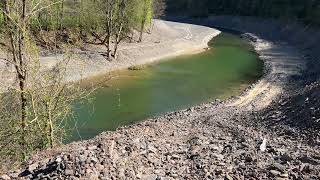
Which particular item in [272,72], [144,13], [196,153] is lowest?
[272,72]

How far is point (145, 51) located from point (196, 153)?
47.5 m

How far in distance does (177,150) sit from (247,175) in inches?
169

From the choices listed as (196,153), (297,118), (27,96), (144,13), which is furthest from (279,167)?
(144,13)

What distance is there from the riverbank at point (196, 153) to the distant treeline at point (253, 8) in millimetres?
63395

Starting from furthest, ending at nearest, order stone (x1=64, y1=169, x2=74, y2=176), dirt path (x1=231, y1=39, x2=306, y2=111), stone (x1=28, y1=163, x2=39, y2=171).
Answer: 1. dirt path (x1=231, y1=39, x2=306, y2=111)
2. stone (x1=28, y1=163, x2=39, y2=171)
3. stone (x1=64, y1=169, x2=74, y2=176)

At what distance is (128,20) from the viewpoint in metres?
65.9

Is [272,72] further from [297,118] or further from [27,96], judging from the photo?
[27,96]

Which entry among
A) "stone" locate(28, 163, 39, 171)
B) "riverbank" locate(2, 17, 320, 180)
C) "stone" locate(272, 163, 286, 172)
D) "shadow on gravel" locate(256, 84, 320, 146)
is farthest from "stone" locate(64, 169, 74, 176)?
"shadow on gravel" locate(256, 84, 320, 146)

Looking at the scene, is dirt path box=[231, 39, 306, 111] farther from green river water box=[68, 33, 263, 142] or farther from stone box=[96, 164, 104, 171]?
stone box=[96, 164, 104, 171]

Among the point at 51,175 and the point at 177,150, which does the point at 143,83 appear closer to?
the point at 177,150

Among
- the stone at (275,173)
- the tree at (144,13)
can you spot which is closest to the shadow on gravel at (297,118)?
the stone at (275,173)

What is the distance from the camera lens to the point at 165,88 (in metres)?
47.8

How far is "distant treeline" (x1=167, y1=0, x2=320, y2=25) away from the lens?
96062 mm

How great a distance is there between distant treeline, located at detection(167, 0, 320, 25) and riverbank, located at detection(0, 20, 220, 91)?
60.2 ft
